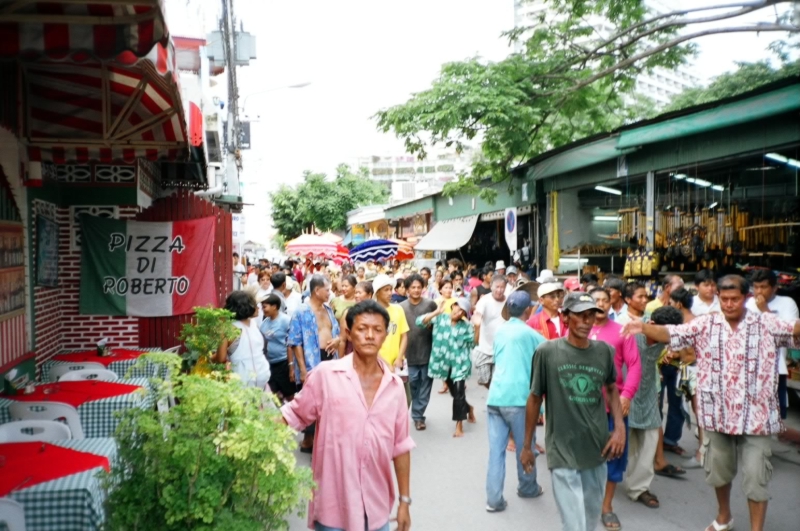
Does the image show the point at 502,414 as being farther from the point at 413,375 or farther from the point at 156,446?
the point at 156,446

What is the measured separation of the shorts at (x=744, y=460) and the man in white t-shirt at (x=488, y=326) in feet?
11.6

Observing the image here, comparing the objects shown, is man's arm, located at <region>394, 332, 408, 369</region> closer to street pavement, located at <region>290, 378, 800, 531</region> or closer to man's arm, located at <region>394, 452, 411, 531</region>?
street pavement, located at <region>290, 378, 800, 531</region>

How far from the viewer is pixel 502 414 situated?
19.4ft

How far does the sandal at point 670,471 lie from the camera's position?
22.7ft

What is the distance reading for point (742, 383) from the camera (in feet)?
16.3

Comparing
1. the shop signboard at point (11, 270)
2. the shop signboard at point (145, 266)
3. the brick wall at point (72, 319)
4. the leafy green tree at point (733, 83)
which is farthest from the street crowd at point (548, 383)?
the leafy green tree at point (733, 83)

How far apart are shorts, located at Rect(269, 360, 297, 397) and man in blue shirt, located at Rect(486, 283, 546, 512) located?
112 inches

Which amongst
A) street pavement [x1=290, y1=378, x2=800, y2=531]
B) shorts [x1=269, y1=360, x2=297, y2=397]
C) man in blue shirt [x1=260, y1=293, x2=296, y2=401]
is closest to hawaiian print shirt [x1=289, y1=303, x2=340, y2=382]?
man in blue shirt [x1=260, y1=293, x2=296, y2=401]

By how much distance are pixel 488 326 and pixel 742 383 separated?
393 cm

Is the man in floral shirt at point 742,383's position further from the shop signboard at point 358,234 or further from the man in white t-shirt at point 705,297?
the shop signboard at point 358,234

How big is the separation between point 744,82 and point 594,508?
26.2 metres

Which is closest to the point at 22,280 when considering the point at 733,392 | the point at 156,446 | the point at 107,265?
the point at 107,265

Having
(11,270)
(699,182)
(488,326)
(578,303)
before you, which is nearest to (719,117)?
(699,182)

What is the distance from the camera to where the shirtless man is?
737cm
